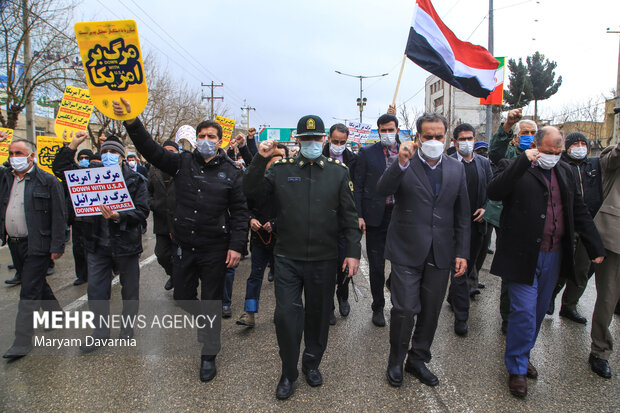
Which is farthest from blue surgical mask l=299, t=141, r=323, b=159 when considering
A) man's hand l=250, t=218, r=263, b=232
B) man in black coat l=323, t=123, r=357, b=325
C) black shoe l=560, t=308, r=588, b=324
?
black shoe l=560, t=308, r=588, b=324

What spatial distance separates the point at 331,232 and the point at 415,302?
3.05 feet

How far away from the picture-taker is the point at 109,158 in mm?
4121

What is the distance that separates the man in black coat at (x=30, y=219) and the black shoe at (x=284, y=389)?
8.58 ft

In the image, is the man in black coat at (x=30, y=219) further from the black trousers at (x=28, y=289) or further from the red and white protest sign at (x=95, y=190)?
the red and white protest sign at (x=95, y=190)

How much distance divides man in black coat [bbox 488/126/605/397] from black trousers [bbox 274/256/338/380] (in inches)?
60.2

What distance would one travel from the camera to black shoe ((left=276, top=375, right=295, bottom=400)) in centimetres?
285

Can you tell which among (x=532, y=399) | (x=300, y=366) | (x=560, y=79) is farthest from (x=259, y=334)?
(x=560, y=79)

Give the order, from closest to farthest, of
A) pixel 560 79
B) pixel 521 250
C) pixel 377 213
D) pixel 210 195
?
pixel 521 250
pixel 210 195
pixel 377 213
pixel 560 79

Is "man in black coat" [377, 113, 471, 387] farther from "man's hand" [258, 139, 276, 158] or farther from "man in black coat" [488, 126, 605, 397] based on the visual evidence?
"man's hand" [258, 139, 276, 158]

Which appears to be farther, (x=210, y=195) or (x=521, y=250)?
(x=210, y=195)

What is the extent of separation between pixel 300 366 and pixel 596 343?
266 centimetres

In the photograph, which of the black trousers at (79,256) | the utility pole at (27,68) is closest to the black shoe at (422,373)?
the black trousers at (79,256)

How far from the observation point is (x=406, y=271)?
10.2ft

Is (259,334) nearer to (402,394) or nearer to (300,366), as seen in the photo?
(300,366)
